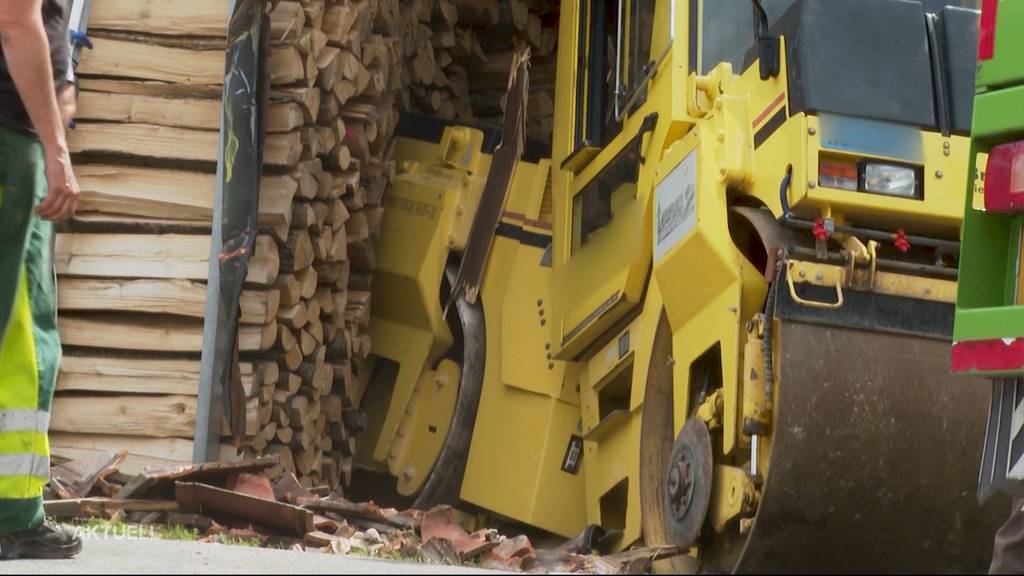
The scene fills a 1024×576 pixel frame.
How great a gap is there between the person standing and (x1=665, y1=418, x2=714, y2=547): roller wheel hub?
6.16 ft

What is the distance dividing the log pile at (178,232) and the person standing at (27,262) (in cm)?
241

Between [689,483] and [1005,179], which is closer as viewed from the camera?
[1005,179]

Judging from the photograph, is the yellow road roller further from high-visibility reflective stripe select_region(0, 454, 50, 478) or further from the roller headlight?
high-visibility reflective stripe select_region(0, 454, 50, 478)

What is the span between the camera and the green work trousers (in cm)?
416

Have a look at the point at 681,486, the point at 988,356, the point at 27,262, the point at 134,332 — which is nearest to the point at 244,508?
the point at 134,332

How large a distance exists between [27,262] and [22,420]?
39cm

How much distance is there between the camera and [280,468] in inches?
262

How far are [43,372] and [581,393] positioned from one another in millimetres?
3191

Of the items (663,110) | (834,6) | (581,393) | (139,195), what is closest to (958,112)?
Result: (834,6)

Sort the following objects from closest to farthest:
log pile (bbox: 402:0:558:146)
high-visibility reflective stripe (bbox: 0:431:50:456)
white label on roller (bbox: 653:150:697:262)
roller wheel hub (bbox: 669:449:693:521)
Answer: high-visibility reflective stripe (bbox: 0:431:50:456), roller wheel hub (bbox: 669:449:693:521), white label on roller (bbox: 653:150:697:262), log pile (bbox: 402:0:558:146)

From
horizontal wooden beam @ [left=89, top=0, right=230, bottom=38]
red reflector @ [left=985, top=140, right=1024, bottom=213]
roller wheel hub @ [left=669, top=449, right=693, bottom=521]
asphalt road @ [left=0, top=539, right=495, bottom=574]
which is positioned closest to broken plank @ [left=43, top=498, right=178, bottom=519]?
asphalt road @ [left=0, top=539, right=495, bottom=574]

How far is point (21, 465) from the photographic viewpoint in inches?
164

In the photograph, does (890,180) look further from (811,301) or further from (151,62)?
(151,62)

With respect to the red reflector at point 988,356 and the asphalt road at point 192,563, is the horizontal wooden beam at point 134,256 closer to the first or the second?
the asphalt road at point 192,563
